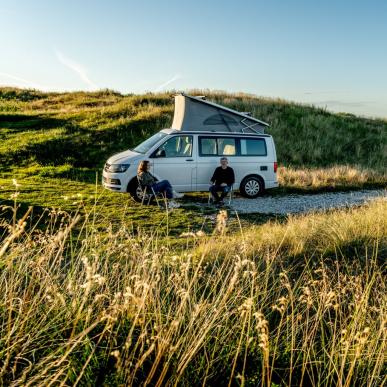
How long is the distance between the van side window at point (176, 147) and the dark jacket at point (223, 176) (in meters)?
0.96

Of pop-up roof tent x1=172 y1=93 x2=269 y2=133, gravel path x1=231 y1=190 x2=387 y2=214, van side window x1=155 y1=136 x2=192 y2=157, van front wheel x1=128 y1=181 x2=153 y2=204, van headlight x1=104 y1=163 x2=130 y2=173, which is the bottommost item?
gravel path x1=231 y1=190 x2=387 y2=214

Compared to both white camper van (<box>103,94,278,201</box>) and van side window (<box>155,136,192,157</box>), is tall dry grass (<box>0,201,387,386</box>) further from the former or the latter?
Answer: van side window (<box>155,136,192,157</box>)

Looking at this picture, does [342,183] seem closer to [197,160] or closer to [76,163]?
[197,160]

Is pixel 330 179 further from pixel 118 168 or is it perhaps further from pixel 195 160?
pixel 118 168

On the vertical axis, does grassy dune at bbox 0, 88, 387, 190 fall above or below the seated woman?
above

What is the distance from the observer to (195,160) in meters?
12.6

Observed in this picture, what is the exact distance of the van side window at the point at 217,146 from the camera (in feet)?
41.8

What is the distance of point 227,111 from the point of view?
16.3m

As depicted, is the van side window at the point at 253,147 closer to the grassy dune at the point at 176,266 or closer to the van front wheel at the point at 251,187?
the van front wheel at the point at 251,187

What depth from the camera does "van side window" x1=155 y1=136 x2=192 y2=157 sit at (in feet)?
40.2

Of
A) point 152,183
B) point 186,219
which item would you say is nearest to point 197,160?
point 152,183

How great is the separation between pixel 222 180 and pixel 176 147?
159 centimetres

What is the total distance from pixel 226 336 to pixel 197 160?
30.4 ft

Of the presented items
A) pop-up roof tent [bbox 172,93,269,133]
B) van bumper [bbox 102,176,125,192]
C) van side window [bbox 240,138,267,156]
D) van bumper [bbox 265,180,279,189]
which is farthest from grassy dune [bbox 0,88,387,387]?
pop-up roof tent [bbox 172,93,269,133]
